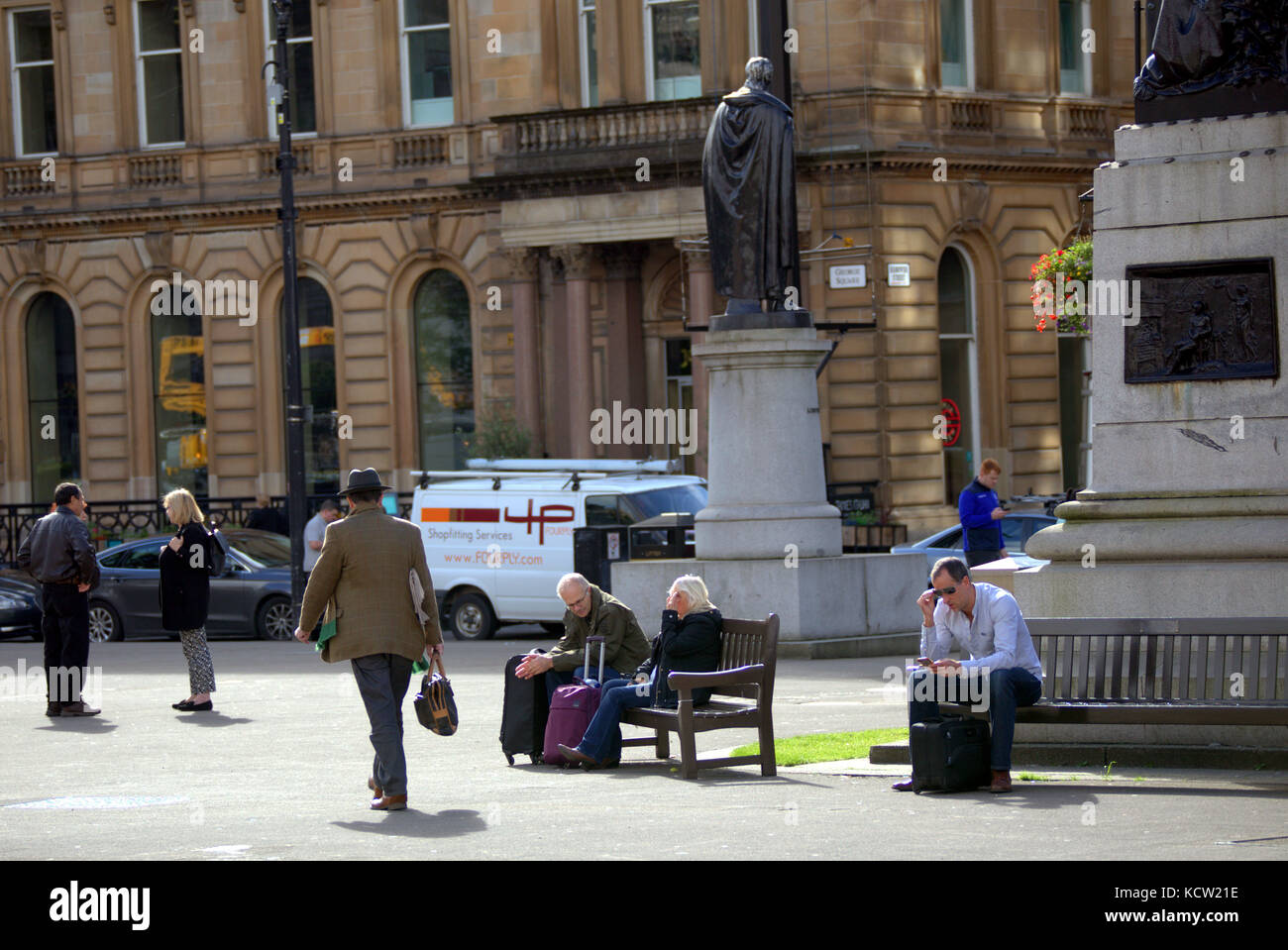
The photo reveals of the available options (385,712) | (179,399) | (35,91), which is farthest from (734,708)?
(35,91)

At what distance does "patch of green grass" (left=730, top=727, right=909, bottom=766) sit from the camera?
45.0 ft

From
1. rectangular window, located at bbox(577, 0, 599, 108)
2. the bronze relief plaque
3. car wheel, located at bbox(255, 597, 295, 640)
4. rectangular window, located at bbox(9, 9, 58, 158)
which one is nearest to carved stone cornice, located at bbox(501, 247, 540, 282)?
rectangular window, located at bbox(577, 0, 599, 108)

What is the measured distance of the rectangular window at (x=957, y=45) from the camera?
36156mm

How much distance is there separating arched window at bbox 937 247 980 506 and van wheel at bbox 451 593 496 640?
1230cm

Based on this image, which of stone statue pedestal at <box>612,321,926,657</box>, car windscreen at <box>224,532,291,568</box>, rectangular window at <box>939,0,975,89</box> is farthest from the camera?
rectangular window at <box>939,0,975,89</box>

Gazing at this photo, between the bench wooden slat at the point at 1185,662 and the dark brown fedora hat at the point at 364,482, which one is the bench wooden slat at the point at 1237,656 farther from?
the dark brown fedora hat at the point at 364,482

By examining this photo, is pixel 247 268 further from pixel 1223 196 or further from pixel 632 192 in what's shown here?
pixel 1223 196

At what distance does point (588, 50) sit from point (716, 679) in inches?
1009

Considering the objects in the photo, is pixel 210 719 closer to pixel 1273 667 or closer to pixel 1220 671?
pixel 1220 671

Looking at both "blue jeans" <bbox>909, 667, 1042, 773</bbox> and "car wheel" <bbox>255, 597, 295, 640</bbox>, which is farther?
"car wheel" <bbox>255, 597, 295, 640</bbox>

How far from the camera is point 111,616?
93.7 feet

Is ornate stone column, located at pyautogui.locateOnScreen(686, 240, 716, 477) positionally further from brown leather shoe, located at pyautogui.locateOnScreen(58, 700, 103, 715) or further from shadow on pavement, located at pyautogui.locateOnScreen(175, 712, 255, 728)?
brown leather shoe, located at pyautogui.locateOnScreen(58, 700, 103, 715)

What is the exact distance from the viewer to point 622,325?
36594 mm

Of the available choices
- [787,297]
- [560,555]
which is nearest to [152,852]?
[787,297]
